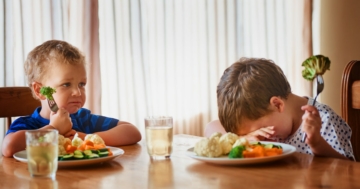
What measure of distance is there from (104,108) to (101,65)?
27 cm

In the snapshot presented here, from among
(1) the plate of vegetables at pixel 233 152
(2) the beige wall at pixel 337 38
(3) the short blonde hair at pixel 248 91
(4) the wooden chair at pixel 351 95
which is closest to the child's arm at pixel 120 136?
(3) the short blonde hair at pixel 248 91

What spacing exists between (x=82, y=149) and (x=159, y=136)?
0.19m

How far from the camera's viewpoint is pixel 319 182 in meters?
0.98

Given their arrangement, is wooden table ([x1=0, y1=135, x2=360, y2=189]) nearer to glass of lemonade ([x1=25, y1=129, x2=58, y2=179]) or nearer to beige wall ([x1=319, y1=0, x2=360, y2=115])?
glass of lemonade ([x1=25, y1=129, x2=58, y2=179])

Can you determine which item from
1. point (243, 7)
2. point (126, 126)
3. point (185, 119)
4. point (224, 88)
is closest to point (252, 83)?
point (224, 88)

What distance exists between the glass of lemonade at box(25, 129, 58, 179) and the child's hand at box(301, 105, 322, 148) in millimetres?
574

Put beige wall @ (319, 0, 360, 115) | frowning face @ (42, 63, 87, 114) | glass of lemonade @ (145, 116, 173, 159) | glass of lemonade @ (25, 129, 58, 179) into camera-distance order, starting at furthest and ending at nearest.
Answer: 1. beige wall @ (319, 0, 360, 115)
2. frowning face @ (42, 63, 87, 114)
3. glass of lemonade @ (145, 116, 173, 159)
4. glass of lemonade @ (25, 129, 58, 179)

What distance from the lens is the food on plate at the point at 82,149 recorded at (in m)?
1.25

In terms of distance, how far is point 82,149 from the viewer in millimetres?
1339

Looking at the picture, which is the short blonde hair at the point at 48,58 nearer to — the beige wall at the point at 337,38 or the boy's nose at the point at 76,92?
the boy's nose at the point at 76,92

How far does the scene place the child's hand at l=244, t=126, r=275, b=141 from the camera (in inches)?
59.8

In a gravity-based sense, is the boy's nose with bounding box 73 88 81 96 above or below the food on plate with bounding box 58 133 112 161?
above

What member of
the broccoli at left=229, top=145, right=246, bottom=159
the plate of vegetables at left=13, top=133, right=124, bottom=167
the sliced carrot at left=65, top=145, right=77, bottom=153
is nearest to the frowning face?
the plate of vegetables at left=13, top=133, right=124, bottom=167

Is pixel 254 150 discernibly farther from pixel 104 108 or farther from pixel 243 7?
pixel 243 7
